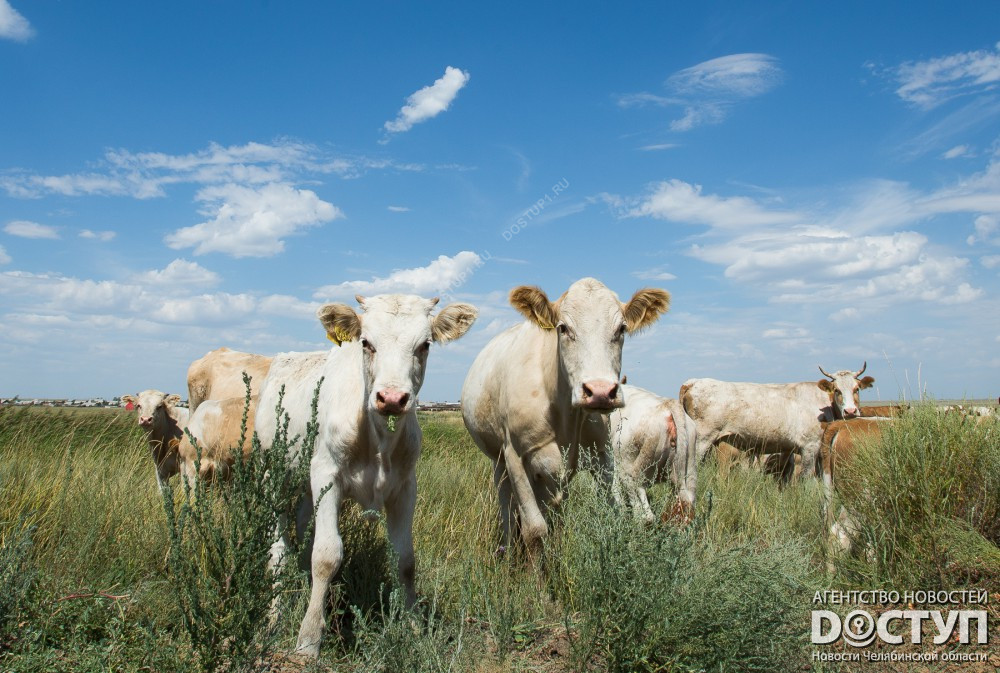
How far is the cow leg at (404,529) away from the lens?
4.95 metres

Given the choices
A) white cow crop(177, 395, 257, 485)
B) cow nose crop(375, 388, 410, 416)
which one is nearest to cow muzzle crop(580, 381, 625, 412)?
cow nose crop(375, 388, 410, 416)

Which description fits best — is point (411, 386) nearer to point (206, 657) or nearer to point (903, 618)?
point (206, 657)

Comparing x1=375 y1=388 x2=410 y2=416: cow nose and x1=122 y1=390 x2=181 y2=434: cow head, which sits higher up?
x1=375 y1=388 x2=410 y2=416: cow nose

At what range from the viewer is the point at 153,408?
1122 cm

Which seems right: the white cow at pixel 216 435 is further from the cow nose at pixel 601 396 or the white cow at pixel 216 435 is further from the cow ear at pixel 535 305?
the cow nose at pixel 601 396

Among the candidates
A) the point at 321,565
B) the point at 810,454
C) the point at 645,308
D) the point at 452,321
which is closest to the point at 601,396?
the point at 452,321

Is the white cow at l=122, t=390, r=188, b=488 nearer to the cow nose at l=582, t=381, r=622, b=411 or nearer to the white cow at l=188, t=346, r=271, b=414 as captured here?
the white cow at l=188, t=346, r=271, b=414

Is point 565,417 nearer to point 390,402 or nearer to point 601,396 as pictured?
point 601,396

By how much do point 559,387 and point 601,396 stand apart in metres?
0.83

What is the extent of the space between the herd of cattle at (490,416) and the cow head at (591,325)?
0.04ft

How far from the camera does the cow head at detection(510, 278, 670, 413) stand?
516 centimetres

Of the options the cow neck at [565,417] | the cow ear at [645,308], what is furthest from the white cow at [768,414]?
the cow neck at [565,417]

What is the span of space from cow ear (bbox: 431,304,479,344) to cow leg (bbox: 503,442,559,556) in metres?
1.32

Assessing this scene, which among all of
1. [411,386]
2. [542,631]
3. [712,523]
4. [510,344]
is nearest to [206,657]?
[411,386]
